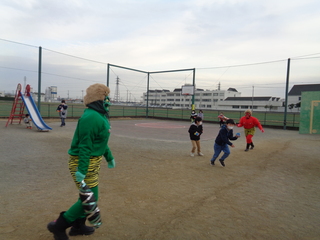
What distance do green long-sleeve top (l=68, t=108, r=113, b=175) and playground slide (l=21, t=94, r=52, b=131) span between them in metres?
12.0

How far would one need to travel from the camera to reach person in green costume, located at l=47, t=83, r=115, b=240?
259cm

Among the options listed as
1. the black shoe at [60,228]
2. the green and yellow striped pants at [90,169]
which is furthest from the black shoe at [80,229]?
the green and yellow striped pants at [90,169]

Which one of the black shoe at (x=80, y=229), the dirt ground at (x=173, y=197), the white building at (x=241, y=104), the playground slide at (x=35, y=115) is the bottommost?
the dirt ground at (x=173, y=197)

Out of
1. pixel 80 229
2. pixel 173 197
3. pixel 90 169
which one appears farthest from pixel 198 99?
pixel 90 169

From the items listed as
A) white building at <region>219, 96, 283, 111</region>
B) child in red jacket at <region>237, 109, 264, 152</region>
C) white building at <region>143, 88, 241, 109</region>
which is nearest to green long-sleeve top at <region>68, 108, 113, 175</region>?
child in red jacket at <region>237, 109, 264, 152</region>

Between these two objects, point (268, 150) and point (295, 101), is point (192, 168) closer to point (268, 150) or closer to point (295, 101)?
point (268, 150)

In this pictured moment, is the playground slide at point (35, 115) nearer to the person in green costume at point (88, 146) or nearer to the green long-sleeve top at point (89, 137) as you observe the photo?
the person in green costume at point (88, 146)

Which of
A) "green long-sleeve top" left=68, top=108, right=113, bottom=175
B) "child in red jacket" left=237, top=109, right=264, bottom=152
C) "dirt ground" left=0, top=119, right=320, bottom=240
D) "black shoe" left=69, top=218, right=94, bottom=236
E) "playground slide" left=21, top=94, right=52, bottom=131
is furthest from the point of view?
"playground slide" left=21, top=94, right=52, bottom=131

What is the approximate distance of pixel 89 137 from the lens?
2.59 meters

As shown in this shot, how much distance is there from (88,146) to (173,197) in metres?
2.47

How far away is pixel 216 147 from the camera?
23.4 ft

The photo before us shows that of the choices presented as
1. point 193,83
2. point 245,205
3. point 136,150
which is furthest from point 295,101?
point 245,205

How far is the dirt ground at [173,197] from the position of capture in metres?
3.35

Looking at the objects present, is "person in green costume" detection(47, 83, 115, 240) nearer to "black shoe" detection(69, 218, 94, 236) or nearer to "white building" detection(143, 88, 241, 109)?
"black shoe" detection(69, 218, 94, 236)
